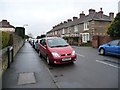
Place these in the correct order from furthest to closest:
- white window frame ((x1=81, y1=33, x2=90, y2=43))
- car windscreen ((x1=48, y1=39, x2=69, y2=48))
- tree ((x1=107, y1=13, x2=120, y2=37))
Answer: white window frame ((x1=81, y1=33, x2=90, y2=43)) → tree ((x1=107, y1=13, x2=120, y2=37)) → car windscreen ((x1=48, y1=39, x2=69, y2=48))

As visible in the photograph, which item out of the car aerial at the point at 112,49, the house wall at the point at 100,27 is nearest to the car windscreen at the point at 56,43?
the car aerial at the point at 112,49

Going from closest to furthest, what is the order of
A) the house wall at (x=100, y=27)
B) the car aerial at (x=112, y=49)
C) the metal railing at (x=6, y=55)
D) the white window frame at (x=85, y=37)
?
the metal railing at (x=6, y=55), the car aerial at (x=112, y=49), the house wall at (x=100, y=27), the white window frame at (x=85, y=37)

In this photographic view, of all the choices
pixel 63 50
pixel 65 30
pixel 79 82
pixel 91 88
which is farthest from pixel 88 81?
pixel 65 30

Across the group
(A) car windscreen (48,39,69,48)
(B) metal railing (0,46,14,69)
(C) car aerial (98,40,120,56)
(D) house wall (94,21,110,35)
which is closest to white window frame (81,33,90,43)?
(D) house wall (94,21,110,35)

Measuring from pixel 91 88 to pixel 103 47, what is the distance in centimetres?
1069

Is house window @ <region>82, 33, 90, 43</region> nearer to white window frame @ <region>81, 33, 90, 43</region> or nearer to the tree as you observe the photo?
white window frame @ <region>81, 33, 90, 43</region>

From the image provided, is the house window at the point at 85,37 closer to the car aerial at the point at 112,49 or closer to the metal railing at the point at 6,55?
the car aerial at the point at 112,49

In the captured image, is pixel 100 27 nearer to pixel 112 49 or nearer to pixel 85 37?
pixel 85 37

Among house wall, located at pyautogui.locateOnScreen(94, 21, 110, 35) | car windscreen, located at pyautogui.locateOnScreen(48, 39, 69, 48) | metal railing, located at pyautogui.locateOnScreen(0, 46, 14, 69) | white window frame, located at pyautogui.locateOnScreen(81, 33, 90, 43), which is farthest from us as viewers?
white window frame, located at pyautogui.locateOnScreen(81, 33, 90, 43)

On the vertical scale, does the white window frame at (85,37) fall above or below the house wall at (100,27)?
below

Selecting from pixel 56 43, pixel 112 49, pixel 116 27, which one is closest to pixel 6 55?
pixel 56 43

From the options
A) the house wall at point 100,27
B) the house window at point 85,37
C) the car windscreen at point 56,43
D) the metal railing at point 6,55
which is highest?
the house wall at point 100,27

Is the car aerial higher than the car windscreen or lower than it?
lower

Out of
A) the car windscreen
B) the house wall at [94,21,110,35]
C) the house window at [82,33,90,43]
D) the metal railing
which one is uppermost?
the house wall at [94,21,110,35]
